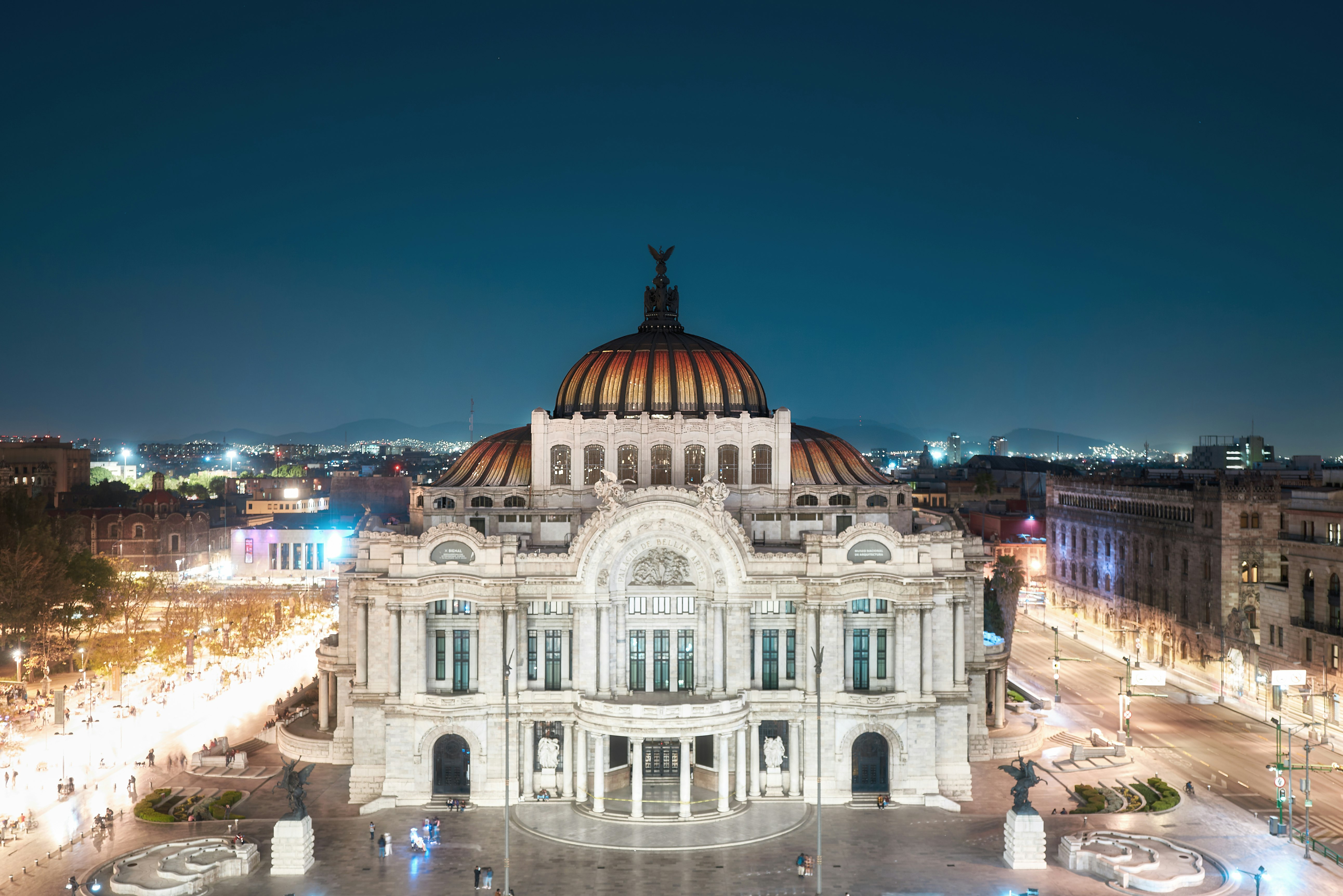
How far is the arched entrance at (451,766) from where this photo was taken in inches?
2980

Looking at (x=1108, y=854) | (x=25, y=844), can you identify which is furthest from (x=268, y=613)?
(x=1108, y=854)

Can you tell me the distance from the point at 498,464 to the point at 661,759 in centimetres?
2729

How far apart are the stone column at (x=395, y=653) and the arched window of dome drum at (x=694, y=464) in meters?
23.9

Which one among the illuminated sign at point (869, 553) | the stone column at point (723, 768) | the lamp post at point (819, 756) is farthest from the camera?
the illuminated sign at point (869, 553)

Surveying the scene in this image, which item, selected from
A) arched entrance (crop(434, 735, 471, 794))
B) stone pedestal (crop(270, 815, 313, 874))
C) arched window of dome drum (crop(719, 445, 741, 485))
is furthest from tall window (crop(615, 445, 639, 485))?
stone pedestal (crop(270, 815, 313, 874))

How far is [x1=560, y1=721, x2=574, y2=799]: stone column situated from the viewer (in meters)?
74.3

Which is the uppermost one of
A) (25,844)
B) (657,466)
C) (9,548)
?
(657,466)

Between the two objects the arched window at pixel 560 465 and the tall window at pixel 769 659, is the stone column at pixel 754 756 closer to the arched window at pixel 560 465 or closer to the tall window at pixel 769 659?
the tall window at pixel 769 659

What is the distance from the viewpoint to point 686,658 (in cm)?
7581

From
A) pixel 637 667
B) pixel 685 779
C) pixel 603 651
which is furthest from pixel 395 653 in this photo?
pixel 685 779

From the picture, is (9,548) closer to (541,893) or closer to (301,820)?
(301,820)

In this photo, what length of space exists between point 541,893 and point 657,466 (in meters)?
34.9

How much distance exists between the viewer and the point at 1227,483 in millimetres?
114375

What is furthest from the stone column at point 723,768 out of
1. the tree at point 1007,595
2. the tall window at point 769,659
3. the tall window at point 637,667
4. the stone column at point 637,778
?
the tree at point 1007,595
